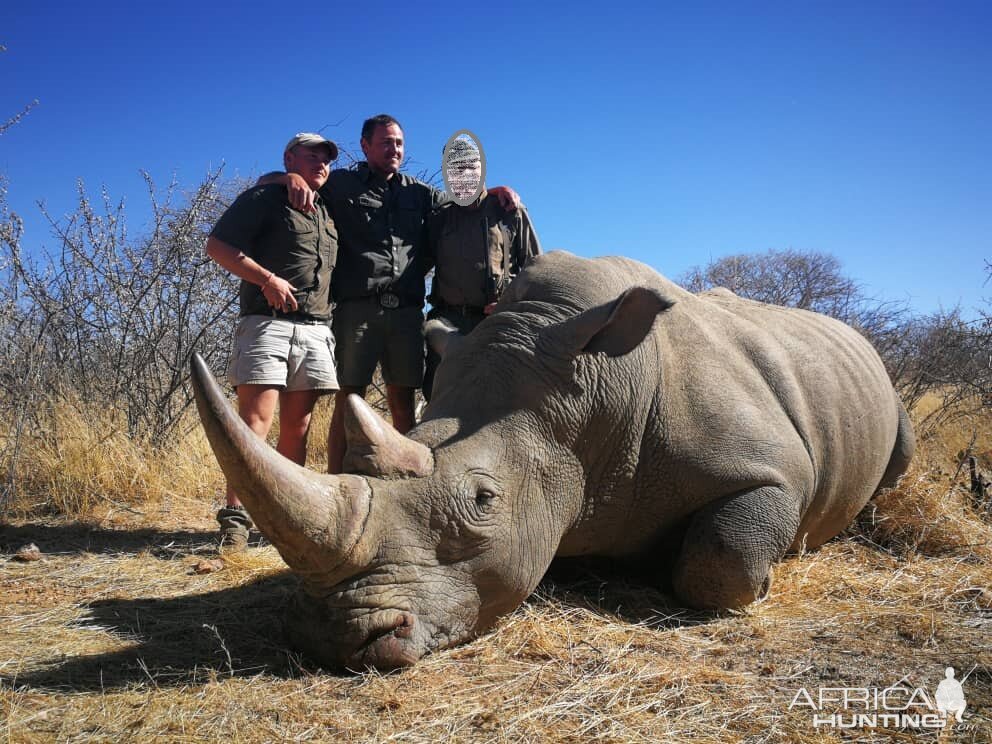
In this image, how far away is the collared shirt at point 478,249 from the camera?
515 cm

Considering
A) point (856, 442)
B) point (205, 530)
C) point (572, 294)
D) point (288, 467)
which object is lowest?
point (205, 530)

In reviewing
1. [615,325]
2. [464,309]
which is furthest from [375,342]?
[615,325]

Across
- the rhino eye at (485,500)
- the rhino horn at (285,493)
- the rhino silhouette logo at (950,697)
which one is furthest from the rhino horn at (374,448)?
the rhino silhouette logo at (950,697)

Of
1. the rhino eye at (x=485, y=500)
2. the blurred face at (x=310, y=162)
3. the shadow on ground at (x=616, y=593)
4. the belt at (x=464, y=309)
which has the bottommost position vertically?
the shadow on ground at (x=616, y=593)

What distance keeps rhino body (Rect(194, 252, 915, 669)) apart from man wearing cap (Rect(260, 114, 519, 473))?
40.0 inches

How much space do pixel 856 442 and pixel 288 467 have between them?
148 inches

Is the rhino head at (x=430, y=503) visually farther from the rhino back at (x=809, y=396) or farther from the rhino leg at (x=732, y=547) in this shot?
the rhino back at (x=809, y=396)

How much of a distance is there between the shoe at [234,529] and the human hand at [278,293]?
1324mm

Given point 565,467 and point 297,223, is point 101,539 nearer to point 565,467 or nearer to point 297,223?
point 297,223

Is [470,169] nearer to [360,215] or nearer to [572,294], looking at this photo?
[360,215]

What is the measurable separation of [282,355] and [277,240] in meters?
0.77

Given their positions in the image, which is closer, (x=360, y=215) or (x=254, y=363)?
(x=254, y=363)

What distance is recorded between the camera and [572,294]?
381 cm

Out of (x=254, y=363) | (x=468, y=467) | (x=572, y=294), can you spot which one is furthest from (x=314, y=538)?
(x=254, y=363)
